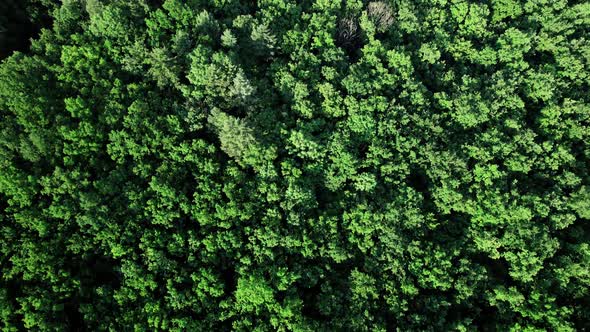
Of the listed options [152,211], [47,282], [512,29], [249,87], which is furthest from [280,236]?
[512,29]

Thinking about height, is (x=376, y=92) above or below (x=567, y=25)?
below

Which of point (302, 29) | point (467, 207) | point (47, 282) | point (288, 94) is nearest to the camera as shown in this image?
point (47, 282)

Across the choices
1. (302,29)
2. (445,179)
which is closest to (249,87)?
(302,29)

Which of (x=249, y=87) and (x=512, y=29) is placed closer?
(x=249, y=87)

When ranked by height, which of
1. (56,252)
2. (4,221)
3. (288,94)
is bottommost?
(56,252)

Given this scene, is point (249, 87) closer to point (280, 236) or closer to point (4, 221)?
point (280, 236)

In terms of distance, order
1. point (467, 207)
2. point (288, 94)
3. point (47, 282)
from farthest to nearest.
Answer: point (288, 94), point (467, 207), point (47, 282)
